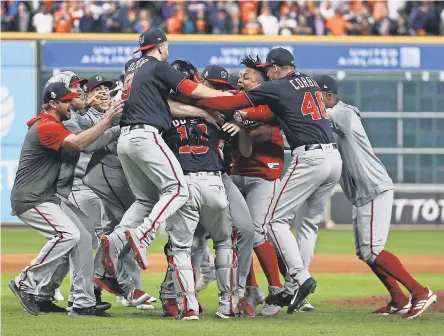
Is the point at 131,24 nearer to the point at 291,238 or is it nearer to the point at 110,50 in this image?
the point at 110,50

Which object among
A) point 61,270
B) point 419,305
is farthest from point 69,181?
point 419,305

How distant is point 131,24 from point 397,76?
5779mm

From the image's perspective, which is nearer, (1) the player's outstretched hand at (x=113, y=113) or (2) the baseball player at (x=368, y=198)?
(1) the player's outstretched hand at (x=113, y=113)

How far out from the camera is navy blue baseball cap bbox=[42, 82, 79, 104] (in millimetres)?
7805

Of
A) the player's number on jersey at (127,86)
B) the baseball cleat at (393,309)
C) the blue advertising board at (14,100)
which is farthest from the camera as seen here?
the blue advertising board at (14,100)

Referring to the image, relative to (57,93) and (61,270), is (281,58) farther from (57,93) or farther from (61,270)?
(61,270)

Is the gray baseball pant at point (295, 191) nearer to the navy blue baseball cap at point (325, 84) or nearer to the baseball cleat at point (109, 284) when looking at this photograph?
the navy blue baseball cap at point (325, 84)

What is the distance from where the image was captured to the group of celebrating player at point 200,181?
24.7 ft

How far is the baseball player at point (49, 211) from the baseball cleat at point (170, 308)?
1.49 ft

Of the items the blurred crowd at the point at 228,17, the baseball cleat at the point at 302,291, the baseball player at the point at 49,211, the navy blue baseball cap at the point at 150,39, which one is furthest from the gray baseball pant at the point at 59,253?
the blurred crowd at the point at 228,17

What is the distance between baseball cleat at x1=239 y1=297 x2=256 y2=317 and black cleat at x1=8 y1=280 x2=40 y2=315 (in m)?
1.62

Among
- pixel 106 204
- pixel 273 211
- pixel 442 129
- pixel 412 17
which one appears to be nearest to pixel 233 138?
pixel 273 211

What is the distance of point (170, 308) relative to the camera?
310 inches

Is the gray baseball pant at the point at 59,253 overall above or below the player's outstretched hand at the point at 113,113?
below
